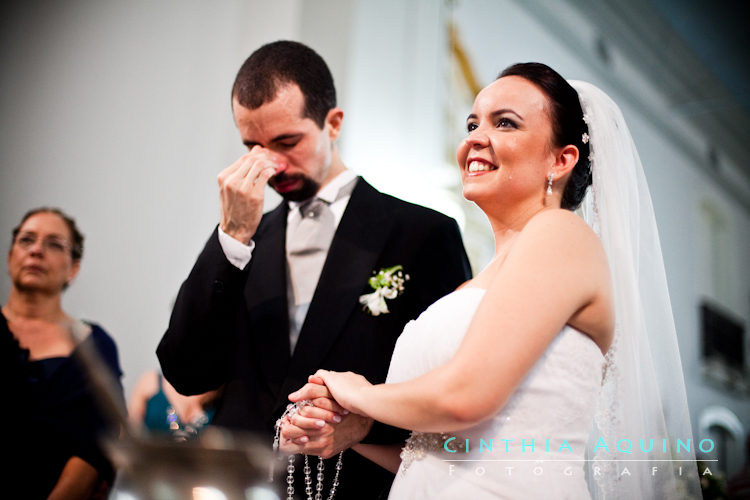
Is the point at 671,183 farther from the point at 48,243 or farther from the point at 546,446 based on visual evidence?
the point at 546,446

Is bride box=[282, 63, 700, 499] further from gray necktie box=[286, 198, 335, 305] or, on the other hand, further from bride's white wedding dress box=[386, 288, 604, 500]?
gray necktie box=[286, 198, 335, 305]

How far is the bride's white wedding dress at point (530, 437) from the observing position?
134 cm

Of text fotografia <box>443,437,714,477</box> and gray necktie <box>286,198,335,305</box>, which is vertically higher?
gray necktie <box>286,198,335,305</box>

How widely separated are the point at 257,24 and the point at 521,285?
3.48 m

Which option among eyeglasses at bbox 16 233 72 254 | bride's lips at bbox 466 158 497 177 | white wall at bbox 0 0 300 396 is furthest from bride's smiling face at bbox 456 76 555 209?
white wall at bbox 0 0 300 396

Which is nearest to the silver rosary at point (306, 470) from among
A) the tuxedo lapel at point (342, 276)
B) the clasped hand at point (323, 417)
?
the clasped hand at point (323, 417)

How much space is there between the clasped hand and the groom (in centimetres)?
1

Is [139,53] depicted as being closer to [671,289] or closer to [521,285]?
[521,285]

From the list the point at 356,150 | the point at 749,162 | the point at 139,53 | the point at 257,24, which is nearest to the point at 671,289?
the point at 749,162

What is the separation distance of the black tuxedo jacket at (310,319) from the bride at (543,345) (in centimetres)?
28

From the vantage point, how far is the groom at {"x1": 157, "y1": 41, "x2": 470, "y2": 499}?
5.96 feet

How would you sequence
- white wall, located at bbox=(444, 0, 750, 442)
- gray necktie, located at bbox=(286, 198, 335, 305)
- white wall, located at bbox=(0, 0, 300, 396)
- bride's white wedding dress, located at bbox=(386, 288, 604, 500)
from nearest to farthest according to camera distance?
bride's white wedding dress, located at bbox=(386, 288, 604, 500) < gray necktie, located at bbox=(286, 198, 335, 305) < white wall, located at bbox=(0, 0, 300, 396) < white wall, located at bbox=(444, 0, 750, 442)

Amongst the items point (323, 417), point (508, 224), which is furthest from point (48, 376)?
point (508, 224)

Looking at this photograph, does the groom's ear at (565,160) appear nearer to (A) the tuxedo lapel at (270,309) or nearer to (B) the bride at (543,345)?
(B) the bride at (543,345)
